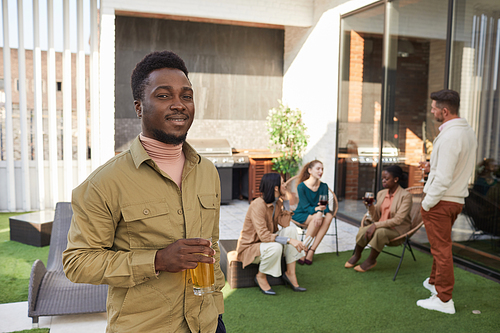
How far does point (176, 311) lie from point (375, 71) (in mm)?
5858

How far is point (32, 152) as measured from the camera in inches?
291

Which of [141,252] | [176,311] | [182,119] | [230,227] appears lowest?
[230,227]

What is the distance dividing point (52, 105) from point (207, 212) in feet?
21.8

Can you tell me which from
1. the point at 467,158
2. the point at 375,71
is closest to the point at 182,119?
the point at 467,158

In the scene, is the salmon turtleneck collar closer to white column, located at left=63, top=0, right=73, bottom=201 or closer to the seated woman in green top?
the seated woman in green top

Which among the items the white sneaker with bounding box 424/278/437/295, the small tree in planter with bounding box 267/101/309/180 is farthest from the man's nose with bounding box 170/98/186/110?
the small tree in planter with bounding box 267/101/309/180

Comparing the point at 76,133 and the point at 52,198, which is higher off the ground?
the point at 76,133

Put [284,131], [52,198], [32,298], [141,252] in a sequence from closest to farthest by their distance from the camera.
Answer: [141,252], [32,298], [52,198], [284,131]

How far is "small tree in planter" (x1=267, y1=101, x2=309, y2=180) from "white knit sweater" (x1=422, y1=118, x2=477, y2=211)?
4.71 metres

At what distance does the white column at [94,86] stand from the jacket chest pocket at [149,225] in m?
6.48

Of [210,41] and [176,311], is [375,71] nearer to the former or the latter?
[210,41]

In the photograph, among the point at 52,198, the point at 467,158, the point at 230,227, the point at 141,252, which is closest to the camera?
Answer: the point at 141,252

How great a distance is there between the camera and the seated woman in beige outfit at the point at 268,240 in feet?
12.4

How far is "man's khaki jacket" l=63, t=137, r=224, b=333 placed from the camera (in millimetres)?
1165
